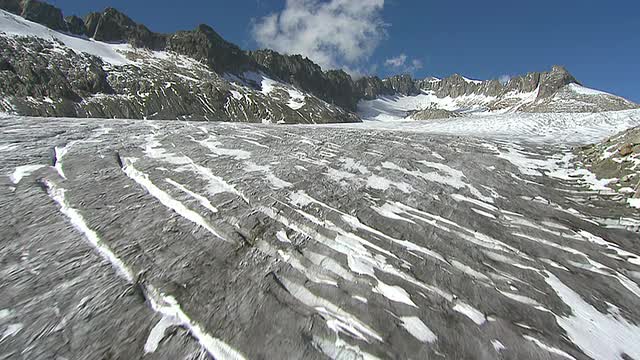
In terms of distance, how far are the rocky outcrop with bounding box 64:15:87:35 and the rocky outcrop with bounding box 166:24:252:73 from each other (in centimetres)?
3870

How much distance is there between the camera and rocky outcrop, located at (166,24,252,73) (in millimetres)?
182250

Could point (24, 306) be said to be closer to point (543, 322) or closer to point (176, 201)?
point (176, 201)

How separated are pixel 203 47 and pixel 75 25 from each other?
59494 millimetres

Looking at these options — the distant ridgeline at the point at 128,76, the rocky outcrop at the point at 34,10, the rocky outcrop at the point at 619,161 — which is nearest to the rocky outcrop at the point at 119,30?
the distant ridgeline at the point at 128,76

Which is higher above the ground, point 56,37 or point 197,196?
Answer: point 197,196

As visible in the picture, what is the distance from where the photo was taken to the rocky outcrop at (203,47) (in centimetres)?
18225

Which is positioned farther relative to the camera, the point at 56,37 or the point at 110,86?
the point at 56,37

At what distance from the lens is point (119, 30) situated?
17450 centimetres

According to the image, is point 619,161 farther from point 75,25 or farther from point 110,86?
point 75,25

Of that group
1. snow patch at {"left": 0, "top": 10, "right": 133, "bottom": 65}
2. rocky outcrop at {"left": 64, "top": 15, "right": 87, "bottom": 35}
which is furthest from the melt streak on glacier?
rocky outcrop at {"left": 64, "top": 15, "right": 87, "bottom": 35}

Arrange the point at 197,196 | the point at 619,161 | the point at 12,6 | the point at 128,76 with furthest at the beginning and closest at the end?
the point at 12,6 → the point at 128,76 → the point at 619,161 → the point at 197,196

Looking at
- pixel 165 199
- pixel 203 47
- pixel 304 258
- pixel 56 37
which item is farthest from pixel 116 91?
pixel 304 258

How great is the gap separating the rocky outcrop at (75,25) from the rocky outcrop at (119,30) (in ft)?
6.93

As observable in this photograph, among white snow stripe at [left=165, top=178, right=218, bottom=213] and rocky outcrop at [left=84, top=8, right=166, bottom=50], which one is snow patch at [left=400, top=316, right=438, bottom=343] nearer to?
white snow stripe at [left=165, top=178, right=218, bottom=213]
